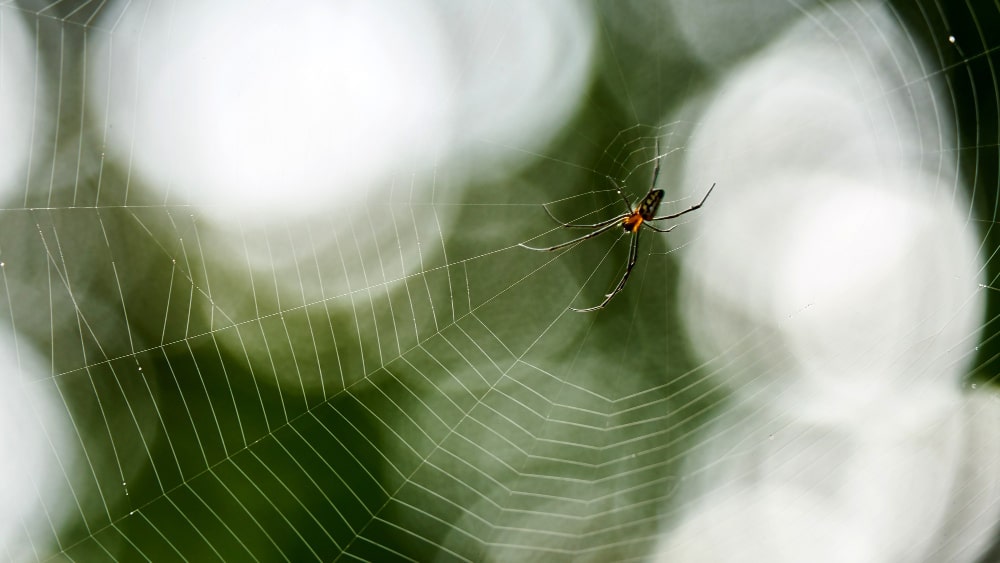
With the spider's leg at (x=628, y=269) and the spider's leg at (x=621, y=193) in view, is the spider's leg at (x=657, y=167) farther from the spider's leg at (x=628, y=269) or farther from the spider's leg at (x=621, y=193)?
the spider's leg at (x=628, y=269)

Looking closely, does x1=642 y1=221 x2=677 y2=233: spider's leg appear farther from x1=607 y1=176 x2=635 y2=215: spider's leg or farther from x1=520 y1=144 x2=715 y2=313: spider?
x1=607 y1=176 x2=635 y2=215: spider's leg

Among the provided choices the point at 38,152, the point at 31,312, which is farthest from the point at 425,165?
the point at 31,312

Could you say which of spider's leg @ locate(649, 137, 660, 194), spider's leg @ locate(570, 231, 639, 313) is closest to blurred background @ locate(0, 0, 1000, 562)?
spider's leg @ locate(649, 137, 660, 194)

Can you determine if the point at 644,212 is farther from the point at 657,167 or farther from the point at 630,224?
the point at 657,167

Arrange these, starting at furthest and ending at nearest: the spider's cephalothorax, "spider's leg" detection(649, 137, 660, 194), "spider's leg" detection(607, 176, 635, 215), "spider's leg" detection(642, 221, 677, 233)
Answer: "spider's leg" detection(642, 221, 677, 233) < "spider's leg" detection(607, 176, 635, 215) < the spider's cephalothorax < "spider's leg" detection(649, 137, 660, 194)

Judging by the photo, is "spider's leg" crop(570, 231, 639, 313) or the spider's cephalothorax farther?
"spider's leg" crop(570, 231, 639, 313)

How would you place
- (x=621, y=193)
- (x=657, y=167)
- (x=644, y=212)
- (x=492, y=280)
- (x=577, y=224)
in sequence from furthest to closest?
(x=577, y=224) < (x=492, y=280) < (x=644, y=212) < (x=621, y=193) < (x=657, y=167)

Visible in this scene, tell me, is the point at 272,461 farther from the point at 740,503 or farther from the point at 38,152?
the point at 740,503

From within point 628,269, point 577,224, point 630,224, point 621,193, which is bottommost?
point 628,269

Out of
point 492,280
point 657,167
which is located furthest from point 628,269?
point 492,280
